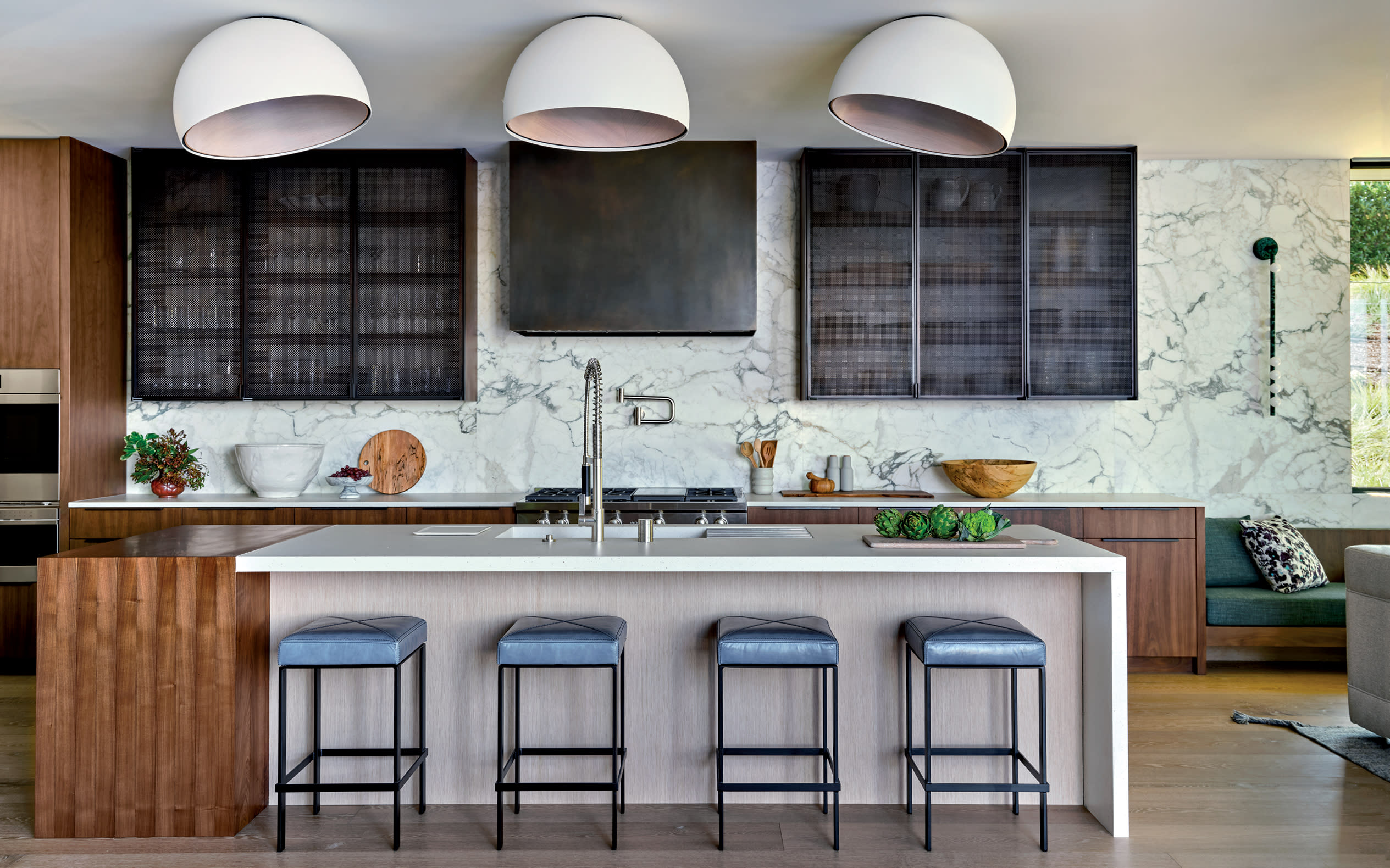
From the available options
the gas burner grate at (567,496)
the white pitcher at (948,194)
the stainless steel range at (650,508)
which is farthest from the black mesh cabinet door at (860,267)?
the gas burner grate at (567,496)

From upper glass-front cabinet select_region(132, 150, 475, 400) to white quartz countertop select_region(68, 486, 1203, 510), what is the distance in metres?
0.54

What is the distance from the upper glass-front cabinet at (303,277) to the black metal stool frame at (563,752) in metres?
2.32

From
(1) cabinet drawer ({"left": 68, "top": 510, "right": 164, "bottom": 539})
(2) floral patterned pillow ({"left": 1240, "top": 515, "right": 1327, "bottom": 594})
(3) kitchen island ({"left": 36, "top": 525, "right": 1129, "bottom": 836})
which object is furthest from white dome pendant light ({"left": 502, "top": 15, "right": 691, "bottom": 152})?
(2) floral patterned pillow ({"left": 1240, "top": 515, "right": 1327, "bottom": 594})

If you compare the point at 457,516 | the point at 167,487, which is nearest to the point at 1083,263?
the point at 457,516

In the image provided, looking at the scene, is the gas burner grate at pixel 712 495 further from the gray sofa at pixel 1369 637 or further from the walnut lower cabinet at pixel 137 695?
the gray sofa at pixel 1369 637

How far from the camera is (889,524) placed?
2910mm

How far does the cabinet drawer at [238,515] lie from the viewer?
459cm

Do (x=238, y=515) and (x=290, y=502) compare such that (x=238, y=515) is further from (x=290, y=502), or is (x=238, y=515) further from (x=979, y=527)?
(x=979, y=527)

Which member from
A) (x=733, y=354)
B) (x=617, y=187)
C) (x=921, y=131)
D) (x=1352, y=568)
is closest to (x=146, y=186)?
(x=617, y=187)

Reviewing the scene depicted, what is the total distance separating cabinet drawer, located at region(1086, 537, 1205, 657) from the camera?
15.2 feet

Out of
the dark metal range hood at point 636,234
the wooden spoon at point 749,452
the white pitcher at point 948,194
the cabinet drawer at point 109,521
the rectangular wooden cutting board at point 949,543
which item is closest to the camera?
the rectangular wooden cutting board at point 949,543

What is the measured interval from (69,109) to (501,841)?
3.86 m

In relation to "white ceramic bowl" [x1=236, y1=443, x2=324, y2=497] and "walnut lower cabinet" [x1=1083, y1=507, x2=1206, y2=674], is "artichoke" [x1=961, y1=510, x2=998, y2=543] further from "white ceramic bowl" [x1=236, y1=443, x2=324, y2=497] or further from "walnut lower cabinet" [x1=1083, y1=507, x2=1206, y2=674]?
"white ceramic bowl" [x1=236, y1=443, x2=324, y2=497]

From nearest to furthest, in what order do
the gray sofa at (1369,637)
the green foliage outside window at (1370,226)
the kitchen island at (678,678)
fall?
1. the kitchen island at (678,678)
2. the gray sofa at (1369,637)
3. the green foliage outside window at (1370,226)
